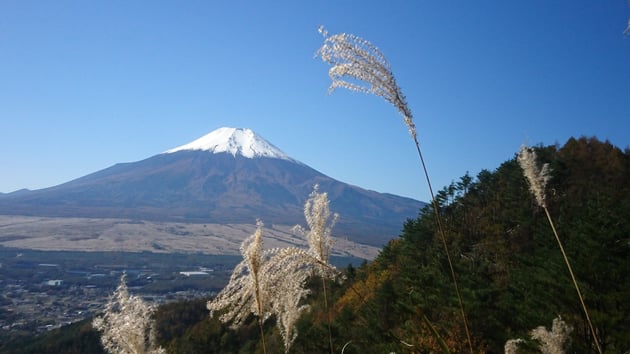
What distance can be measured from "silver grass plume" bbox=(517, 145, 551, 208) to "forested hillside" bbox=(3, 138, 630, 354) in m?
→ 0.92

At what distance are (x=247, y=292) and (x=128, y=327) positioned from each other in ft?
2.41

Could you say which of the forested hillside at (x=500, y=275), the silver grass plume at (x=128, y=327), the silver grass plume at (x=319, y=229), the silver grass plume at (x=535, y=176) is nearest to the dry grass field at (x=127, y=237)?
the forested hillside at (x=500, y=275)

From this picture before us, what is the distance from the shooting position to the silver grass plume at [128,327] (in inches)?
100

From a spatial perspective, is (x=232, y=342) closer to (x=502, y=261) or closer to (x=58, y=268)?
(x=502, y=261)

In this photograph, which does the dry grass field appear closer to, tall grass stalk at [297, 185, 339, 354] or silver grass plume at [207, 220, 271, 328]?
tall grass stalk at [297, 185, 339, 354]

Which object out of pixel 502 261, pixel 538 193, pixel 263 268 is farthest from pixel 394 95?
pixel 502 261

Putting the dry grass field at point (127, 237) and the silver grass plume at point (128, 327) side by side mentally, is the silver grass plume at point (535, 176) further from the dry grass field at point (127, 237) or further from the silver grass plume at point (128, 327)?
the dry grass field at point (127, 237)

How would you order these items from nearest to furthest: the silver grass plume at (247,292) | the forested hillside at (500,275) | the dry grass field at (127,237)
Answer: the silver grass plume at (247,292), the forested hillside at (500,275), the dry grass field at (127,237)

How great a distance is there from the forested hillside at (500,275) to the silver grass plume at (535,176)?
36.4 inches

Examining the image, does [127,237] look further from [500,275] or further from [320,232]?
[320,232]

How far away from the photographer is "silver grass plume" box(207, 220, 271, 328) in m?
2.86

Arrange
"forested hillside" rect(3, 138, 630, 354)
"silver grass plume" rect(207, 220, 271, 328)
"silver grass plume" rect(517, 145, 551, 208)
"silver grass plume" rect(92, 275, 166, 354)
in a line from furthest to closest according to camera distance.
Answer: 1. "forested hillside" rect(3, 138, 630, 354)
2. "silver grass plume" rect(207, 220, 271, 328)
3. "silver grass plume" rect(92, 275, 166, 354)
4. "silver grass plume" rect(517, 145, 551, 208)

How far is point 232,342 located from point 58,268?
9868 centimetres

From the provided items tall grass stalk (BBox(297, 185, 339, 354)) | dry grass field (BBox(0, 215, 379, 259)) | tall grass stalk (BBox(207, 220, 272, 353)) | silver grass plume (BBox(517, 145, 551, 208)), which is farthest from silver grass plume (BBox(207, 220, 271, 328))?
dry grass field (BBox(0, 215, 379, 259))
